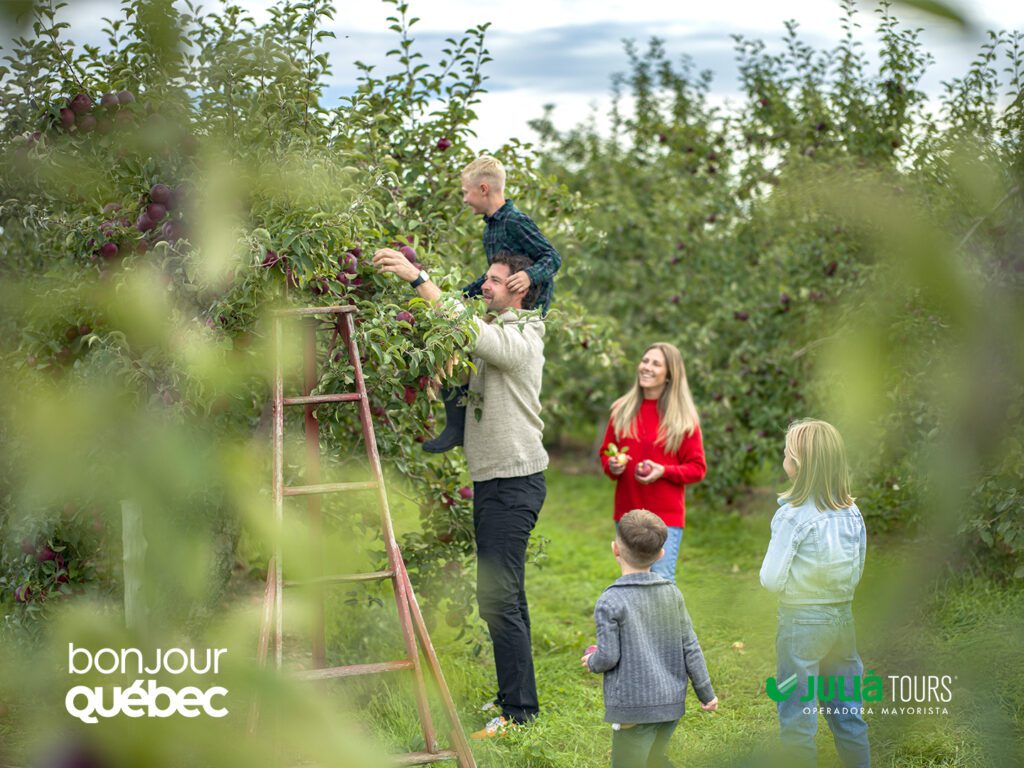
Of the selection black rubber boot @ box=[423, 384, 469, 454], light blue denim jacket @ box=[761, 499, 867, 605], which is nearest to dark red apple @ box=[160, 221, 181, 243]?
black rubber boot @ box=[423, 384, 469, 454]

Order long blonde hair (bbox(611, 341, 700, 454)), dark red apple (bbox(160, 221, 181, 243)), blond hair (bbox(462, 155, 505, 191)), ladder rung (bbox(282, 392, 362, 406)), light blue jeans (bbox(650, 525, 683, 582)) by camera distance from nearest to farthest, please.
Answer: dark red apple (bbox(160, 221, 181, 243)) < ladder rung (bbox(282, 392, 362, 406)) < blond hair (bbox(462, 155, 505, 191)) < light blue jeans (bbox(650, 525, 683, 582)) < long blonde hair (bbox(611, 341, 700, 454))

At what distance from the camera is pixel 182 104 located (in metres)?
0.79

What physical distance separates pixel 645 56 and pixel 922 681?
10.3 metres

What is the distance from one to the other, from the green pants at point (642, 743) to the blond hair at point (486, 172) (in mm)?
1962

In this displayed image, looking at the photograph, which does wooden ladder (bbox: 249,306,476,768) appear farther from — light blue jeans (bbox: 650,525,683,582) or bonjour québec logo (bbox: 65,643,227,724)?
bonjour québec logo (bbox: 65,643,227,724)

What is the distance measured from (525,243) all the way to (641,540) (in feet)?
4.16

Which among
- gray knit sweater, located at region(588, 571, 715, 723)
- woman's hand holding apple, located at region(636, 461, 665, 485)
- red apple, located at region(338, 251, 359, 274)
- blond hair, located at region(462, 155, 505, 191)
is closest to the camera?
gray knit sweater, located at region(588, 571, 715, 723)

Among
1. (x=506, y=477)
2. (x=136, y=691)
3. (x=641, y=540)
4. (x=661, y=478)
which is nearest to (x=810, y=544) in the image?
(x=641, y=540)

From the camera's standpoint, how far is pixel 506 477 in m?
4.02

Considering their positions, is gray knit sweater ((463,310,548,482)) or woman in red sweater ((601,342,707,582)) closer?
gray knit sweater ((463,310,548,482))

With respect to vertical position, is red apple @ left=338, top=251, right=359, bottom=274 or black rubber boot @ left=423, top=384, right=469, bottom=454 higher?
red apple @ left=338, top=251, right=359, bottom=274

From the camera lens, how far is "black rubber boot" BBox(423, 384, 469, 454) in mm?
4145

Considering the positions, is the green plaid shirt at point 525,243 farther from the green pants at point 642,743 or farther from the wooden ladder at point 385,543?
the green pants at point 642,743

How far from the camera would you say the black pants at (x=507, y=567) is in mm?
4031
